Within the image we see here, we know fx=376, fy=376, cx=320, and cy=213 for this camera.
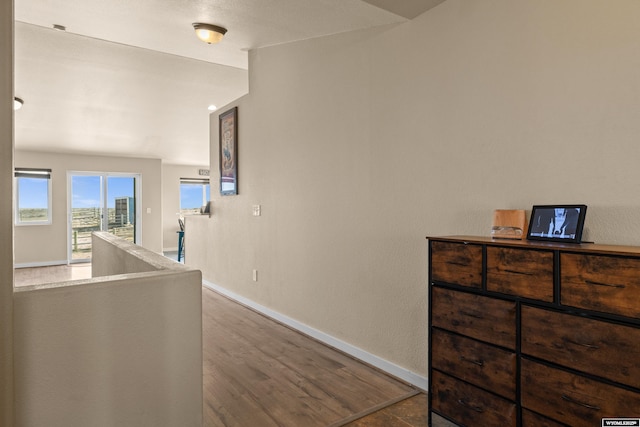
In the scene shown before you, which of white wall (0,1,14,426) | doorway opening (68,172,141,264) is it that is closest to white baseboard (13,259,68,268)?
doorway opening (68,172,141,264)

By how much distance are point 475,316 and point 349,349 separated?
1.45 m

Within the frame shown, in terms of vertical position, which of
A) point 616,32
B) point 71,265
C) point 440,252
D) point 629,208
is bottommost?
point 71,265

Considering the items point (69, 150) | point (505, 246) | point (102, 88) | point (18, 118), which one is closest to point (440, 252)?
point (505, 246)

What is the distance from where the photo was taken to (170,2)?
2.63 meters

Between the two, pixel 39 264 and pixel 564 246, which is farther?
pixel 39 264

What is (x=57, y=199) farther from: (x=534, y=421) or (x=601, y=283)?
(x=601, y=283)

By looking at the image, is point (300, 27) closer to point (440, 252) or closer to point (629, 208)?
point (440, 252)

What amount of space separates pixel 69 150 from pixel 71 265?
94.3 inches

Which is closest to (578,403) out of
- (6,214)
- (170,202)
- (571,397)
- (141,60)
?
(571,397)

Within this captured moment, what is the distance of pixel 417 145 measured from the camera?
2.47 metres

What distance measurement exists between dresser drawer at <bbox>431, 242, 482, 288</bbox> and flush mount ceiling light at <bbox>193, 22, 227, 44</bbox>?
242cm

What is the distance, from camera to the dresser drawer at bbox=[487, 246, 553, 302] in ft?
5.04

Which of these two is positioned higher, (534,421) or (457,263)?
(457,263)

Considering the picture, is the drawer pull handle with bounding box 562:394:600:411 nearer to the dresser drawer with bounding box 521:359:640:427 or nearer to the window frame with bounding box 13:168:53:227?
the dresser drawer with bounding box 521:359:640:427
